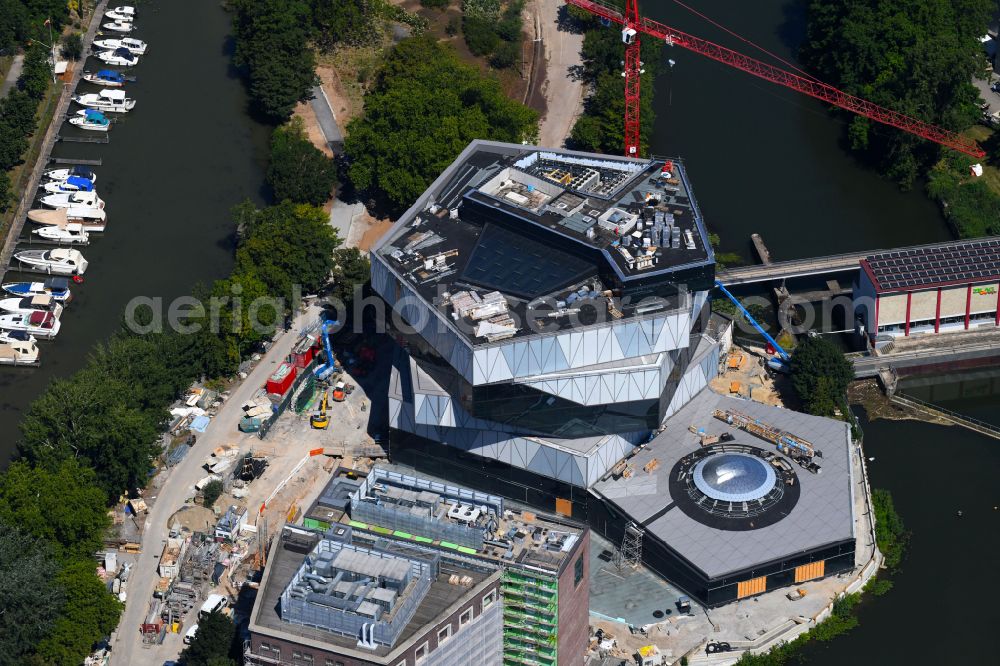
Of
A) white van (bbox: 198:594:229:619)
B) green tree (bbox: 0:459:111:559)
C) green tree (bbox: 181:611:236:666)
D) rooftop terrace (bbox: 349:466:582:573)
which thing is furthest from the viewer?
green tree (bbox: 0:459:111:559)

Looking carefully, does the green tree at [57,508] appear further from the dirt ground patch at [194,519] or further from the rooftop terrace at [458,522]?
the rooftop terrace at [458,522]

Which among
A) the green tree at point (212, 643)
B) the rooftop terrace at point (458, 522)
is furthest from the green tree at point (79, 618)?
the rooftop terrace at point (458, 522)

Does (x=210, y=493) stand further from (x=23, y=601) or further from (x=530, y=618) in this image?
(x=530, y=618)

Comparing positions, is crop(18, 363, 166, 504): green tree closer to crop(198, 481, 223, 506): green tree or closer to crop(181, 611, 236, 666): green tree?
crop(198, 481, 223, 506): green tree

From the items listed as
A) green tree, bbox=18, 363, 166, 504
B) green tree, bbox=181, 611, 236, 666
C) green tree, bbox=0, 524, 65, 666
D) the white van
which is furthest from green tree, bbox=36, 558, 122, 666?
green tree, bbox=18, 363, 166, 504

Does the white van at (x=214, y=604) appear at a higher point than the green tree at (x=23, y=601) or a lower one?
higher

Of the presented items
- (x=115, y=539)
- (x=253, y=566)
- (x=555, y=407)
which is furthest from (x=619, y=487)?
(x=115, y=539)

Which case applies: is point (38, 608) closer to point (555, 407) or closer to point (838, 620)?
point (555, 407)
